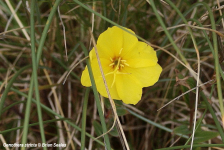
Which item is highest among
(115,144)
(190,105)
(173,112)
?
(190,105)

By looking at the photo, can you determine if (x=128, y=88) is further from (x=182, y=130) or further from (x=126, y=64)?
(x=182, y=130)

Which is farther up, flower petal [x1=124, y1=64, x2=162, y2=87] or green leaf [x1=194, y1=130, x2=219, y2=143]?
flower petal [x1=124, y1=64, x2=162, y2=87]

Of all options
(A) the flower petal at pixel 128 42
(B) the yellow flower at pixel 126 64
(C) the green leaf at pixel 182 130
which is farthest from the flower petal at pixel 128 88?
(C) the green leaf at pixel 182 130

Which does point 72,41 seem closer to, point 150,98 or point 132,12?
point 132,12

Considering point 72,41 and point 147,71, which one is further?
point 72,41

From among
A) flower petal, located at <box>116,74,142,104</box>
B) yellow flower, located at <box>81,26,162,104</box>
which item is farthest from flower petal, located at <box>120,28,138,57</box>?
flower petal, located at <box>116,74,142,104</box>

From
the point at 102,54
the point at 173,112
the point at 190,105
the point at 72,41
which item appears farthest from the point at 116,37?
the point at 173,112

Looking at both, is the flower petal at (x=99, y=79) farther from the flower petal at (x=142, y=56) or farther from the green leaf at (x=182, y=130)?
the green leaf at (x=182, y=130)

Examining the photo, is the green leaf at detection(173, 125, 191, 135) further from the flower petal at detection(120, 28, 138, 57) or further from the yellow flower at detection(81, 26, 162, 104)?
the flower petal at detection(120, 28, 138, 57)
